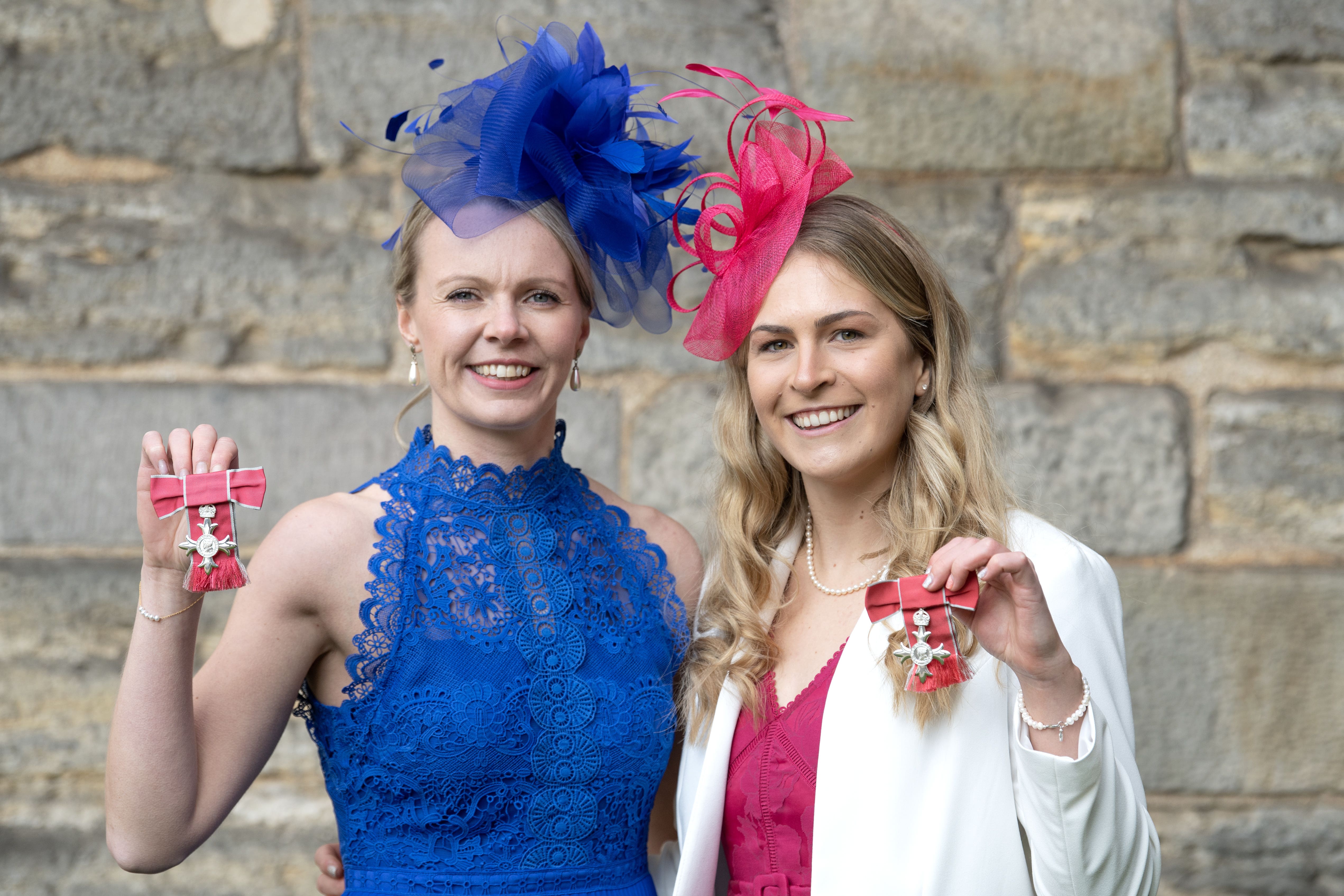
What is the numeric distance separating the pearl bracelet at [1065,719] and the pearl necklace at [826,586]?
0.41 m

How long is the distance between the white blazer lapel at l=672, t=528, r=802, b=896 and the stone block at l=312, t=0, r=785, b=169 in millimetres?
1590

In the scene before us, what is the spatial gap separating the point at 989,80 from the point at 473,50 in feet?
4.48

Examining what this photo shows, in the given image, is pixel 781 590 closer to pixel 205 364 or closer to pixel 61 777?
pixel 205 364

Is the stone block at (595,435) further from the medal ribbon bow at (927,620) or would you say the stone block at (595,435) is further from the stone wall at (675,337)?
the medal ribbon bow at (927,620)

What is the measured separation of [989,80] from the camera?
3.07 metres

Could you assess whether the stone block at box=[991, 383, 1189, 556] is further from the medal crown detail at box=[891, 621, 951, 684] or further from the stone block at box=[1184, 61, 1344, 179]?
the medal crown detail at box=[891, 621, 951, 684]

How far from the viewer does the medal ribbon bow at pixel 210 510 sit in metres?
1.59

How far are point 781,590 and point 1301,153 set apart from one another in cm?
195

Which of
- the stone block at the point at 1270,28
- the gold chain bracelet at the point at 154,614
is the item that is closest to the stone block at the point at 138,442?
the gold chain bracelet at the point at 154,614

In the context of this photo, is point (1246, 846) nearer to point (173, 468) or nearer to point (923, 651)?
point (923, 651)

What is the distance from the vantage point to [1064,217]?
9.98 feet

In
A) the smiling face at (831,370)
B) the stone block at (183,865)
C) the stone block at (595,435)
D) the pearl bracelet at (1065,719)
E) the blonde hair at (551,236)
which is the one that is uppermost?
the blonde hair at (551,236)

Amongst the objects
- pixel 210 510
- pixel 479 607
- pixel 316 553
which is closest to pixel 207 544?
pixel 210 510

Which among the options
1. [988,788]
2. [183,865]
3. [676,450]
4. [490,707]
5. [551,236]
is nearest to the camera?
[988,788]
